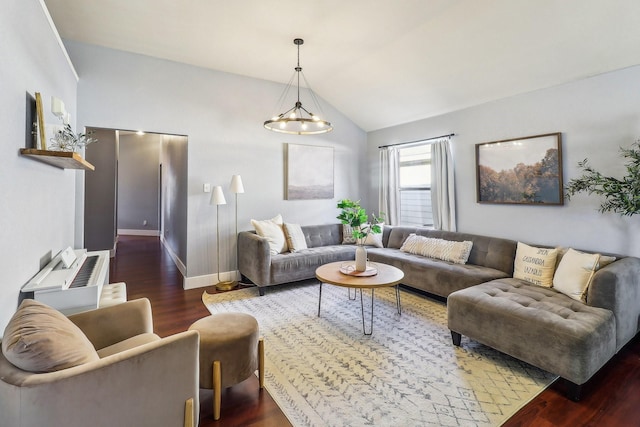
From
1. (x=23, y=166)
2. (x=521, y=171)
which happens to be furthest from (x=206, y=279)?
(x=521, y=171)

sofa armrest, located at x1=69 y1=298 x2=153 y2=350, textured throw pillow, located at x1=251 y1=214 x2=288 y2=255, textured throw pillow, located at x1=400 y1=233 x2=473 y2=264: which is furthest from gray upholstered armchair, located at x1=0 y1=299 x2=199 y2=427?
textured throw pillow, located at x1=400 y1=233 x2=473 y2=264

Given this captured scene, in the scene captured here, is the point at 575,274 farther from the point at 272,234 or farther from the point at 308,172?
the point at 308,172

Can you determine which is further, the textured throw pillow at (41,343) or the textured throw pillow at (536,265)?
the textured throw pillow at (536,265)

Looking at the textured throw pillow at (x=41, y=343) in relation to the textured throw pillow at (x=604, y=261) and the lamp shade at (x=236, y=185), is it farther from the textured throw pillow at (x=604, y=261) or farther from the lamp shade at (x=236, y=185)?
the textured throw pillow at (x=604, y=261)

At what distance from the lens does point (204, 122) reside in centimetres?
428

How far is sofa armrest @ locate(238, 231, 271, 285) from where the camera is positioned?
3883 mm

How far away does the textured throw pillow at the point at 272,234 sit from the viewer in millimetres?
4250

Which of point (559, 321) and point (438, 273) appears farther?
point (438, 273)

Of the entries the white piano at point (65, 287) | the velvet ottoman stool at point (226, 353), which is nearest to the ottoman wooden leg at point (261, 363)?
the velvet ottoman stool at point (226, 353)

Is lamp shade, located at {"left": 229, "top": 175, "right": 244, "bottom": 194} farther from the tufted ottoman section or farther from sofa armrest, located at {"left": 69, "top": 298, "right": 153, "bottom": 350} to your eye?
the tufted ottoman section

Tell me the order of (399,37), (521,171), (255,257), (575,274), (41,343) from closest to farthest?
(41,343)
(575,274)
(399,37)
(521,171)
(255,257)

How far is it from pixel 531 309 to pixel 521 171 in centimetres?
199

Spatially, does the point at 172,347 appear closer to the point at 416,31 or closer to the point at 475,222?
the point at 416,31

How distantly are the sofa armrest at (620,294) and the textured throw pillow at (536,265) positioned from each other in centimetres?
51
